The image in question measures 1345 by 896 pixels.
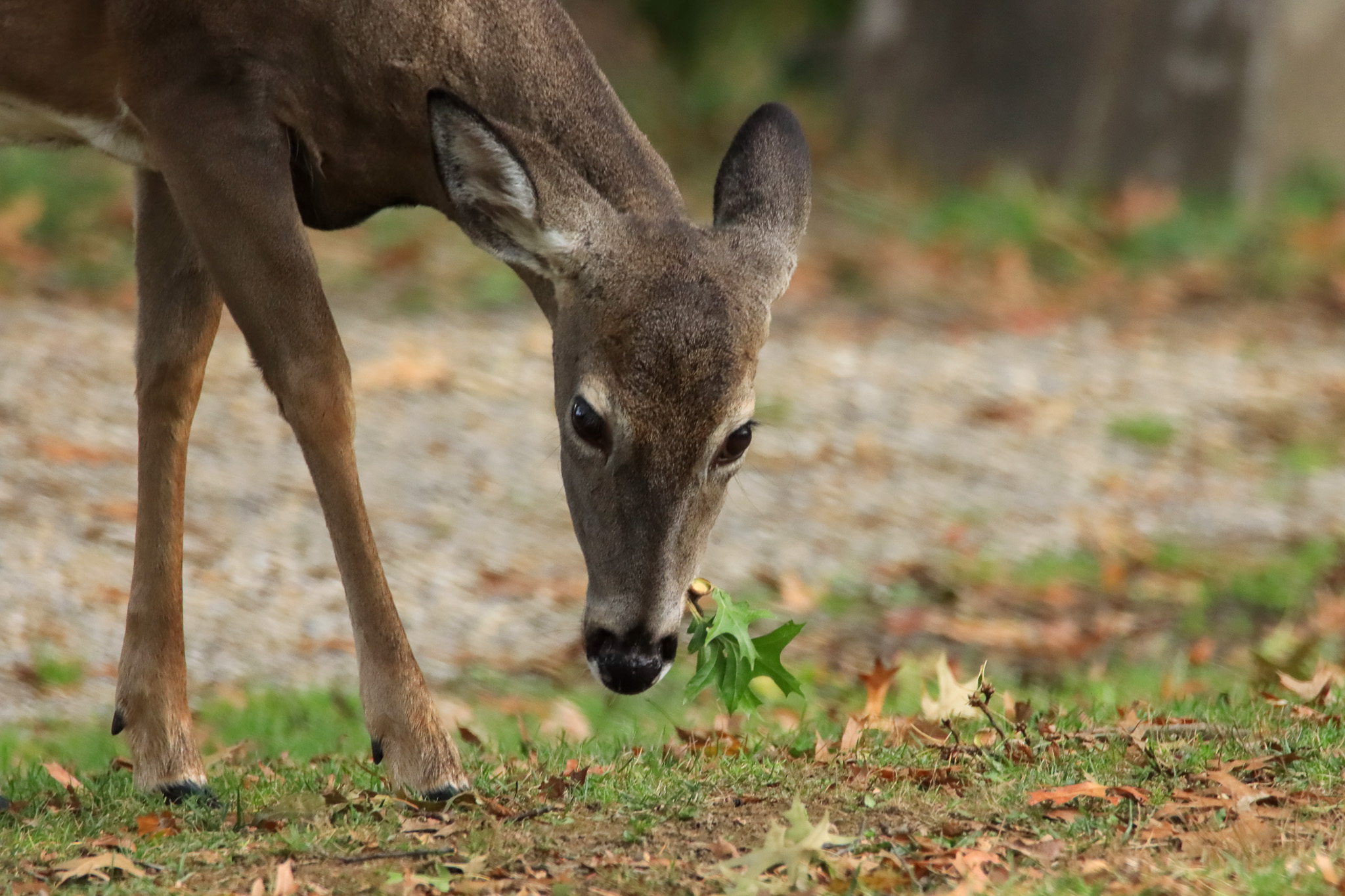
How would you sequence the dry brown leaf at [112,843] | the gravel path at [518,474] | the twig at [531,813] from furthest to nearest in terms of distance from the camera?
the gravel path at [518,474]
the twig at [531,813]
the dry brown leaf at [112,843]

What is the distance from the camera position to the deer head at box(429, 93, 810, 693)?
4.26m

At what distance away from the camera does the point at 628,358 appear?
170 inches

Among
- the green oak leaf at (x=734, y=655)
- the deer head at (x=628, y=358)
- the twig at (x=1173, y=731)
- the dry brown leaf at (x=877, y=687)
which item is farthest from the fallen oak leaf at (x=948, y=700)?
the deer head at (x=628, y=358)

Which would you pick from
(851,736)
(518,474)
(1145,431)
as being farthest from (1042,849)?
(1145,431)

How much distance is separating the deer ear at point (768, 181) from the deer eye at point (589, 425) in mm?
776

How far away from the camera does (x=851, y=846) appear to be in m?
3.72

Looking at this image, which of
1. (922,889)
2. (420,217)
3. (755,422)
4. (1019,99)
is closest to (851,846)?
(922,889)

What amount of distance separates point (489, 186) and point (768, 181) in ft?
3.13

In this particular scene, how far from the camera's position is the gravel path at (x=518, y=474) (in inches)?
279

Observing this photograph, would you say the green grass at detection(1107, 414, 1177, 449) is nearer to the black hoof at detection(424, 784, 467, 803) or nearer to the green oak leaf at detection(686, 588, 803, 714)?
the green oak leaf at detection(686, 588, 803, 714)

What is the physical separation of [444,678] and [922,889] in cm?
332

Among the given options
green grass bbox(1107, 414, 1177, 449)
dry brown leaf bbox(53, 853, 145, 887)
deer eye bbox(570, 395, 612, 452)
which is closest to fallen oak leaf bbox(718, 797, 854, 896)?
deer eye bbox(570, 395, 612, 452)

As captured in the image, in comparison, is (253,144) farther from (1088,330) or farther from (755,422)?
(1088,330)

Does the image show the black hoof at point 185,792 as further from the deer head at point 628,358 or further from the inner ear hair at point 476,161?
the inner ear hair at point 476,161
